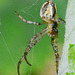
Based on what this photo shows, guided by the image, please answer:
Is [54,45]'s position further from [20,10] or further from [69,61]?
[69,61]

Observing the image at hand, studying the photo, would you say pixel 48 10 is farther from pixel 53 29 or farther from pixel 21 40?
pixel 21 40

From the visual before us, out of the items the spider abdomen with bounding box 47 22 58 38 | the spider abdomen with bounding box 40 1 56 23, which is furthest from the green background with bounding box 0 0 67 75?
the spider abdomen with bounding box 40 1 56 23

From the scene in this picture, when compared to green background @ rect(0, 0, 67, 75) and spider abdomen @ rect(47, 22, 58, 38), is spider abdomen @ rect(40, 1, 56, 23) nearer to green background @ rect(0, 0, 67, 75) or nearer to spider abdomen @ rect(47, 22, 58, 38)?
spider abdomen @ rect(47, 22, 58, 38)

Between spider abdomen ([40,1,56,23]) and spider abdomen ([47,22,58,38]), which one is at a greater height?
spider abdomen ([40,1,56,23])

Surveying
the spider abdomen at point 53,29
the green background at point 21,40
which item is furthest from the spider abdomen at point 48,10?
the green background at point 21,40

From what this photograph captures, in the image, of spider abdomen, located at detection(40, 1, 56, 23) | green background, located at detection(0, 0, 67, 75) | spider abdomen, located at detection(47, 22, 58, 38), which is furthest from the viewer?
green background, located at detection(0, 0, 67, 75)

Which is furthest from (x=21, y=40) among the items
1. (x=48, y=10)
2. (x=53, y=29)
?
(x=48, y=10)

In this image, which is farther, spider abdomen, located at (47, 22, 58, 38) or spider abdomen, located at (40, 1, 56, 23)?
spider abdomen, located at (47, 22, 58, 38)

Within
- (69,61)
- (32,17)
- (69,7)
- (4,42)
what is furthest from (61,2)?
(69,61)

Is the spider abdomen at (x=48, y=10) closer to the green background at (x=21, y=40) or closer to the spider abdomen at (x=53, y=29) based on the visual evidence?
the spider abdomen at (x=53, y=29)
